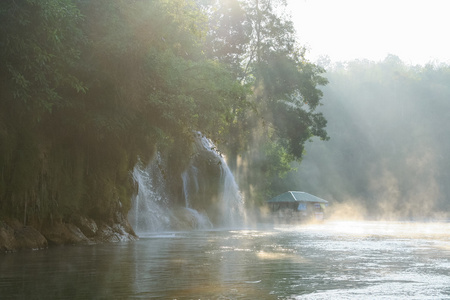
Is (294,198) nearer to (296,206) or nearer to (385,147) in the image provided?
(296,206)

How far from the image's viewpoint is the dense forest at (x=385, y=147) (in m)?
106

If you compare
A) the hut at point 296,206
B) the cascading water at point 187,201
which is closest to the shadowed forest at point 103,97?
the cascading water at point 187,201

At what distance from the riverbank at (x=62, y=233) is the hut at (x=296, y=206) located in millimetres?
45557

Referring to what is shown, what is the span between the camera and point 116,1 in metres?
16.8

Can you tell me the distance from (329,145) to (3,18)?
102m

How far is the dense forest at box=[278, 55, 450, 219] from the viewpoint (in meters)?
106

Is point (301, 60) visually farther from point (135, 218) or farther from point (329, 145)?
point (329, 145)

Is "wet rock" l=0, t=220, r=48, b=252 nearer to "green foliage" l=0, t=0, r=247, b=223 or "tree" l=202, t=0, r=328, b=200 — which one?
"green foliage" l=0, t=0, r=247, b=223

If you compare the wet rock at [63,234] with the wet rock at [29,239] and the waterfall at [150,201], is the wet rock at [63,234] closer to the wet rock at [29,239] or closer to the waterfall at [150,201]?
the wet rock at [29,239]

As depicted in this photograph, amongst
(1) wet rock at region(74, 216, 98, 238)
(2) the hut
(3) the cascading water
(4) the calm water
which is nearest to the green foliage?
(1) wet rock at region(74, 216, 98, 238)

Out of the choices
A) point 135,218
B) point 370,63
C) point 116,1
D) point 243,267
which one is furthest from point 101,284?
point 370,63

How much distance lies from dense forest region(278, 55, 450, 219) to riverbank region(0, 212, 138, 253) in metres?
81.7

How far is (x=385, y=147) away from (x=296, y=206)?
153 feet

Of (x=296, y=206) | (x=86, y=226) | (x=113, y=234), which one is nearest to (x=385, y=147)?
(x=296, y=206)
